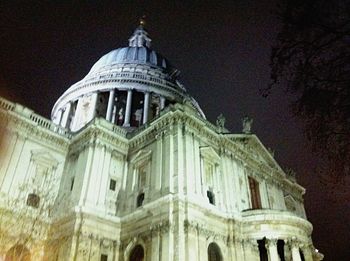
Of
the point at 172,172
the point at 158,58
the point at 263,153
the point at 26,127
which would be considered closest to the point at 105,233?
the point at 172,172

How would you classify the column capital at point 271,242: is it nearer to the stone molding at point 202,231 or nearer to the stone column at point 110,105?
the stone molding at point 202,231

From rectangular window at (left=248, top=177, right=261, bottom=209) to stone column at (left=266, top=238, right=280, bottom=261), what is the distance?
231 inches

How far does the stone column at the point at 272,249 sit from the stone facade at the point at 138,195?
67mm

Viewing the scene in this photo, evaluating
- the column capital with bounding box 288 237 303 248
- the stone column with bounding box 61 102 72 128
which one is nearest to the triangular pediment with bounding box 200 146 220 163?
the column capital with bounding box 288 237 303 248

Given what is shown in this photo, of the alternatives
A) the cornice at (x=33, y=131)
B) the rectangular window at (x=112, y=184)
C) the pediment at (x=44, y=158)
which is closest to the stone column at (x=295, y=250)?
the rectangular window at (x=112, y=184)

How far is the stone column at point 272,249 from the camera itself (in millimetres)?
22131

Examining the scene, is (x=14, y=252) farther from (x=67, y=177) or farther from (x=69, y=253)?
(x=67, y=177)

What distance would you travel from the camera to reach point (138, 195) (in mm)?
24641

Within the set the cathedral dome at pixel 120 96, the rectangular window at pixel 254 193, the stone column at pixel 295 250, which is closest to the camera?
the stone column at pixel 295 250

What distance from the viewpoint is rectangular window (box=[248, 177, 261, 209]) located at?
29000mm

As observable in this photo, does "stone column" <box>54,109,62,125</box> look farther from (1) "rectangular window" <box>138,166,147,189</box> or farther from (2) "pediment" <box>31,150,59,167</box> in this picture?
(1) "rectangular window" <box>138,166,147,189</box>

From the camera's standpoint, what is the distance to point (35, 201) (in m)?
24.1

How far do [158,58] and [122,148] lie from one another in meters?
29.0

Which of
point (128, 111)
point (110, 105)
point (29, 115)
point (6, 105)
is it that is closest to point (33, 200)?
Result: point (29, 115)
